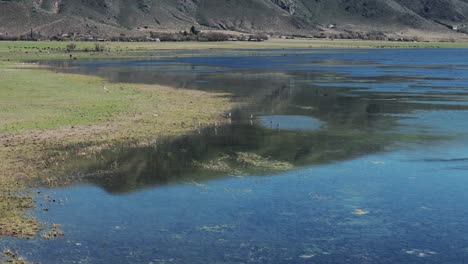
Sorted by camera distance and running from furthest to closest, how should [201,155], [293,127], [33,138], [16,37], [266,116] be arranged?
[16,37] < [266,116] < [293,127] < [33,138] < [201,155]

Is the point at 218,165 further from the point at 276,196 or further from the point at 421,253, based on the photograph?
the point at 421,253

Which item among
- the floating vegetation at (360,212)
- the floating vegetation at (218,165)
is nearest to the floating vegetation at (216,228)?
the floating vegetation at (360,212)

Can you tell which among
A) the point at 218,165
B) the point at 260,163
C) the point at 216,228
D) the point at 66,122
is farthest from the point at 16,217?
the point at 66,122

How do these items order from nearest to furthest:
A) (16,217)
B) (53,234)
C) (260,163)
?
(53,234)
(16,217)
(260,163)

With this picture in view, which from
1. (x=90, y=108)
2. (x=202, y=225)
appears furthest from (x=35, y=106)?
(x=202, y=225)

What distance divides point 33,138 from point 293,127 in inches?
566

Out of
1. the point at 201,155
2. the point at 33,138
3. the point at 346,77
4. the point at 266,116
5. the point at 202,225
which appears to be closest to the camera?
the point at 202,225

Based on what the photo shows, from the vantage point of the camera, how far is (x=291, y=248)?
16.1m

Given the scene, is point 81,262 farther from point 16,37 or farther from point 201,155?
point 16,37

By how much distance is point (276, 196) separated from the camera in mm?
21234

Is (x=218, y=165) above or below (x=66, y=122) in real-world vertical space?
below

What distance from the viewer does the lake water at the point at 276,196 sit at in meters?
16.0

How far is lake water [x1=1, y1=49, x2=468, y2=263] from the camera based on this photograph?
16.0 m

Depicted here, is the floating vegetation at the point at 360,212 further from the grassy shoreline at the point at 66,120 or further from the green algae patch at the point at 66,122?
the grassy shoreline at the point at 66,120
